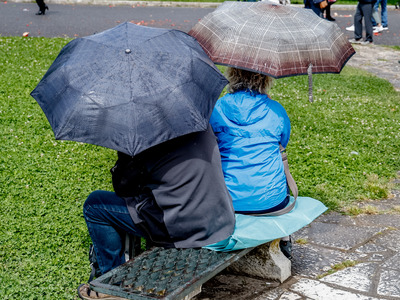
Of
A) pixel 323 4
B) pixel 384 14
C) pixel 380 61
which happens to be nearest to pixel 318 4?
pixel 323 4

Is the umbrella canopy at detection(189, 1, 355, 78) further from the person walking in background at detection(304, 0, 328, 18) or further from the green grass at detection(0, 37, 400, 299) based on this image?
the person walking in background at detection(304, 0, 328, 18)

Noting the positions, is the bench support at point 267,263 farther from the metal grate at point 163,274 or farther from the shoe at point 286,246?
the metal grate at point 163,274

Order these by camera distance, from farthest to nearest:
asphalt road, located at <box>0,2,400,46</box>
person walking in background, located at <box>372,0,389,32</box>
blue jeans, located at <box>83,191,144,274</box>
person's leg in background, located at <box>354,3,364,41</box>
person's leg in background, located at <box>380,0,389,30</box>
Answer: person's leg in background, located at <box>380,0,389,30</box> < person walking in background, located at <box>372,0,389,32</box> < asphalt road, located at <box>0,2,400,46</box> < person's leg in background, located at <box>354,3,364,41</box> < blue jeans, located at <box>83,191,144,274</box>

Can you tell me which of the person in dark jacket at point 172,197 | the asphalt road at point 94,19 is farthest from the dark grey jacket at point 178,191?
the asphalt road at point 94,19

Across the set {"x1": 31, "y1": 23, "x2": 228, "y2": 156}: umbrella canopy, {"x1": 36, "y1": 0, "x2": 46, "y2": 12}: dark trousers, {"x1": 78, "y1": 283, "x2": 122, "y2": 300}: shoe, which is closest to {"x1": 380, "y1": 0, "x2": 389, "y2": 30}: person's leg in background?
{"x1": 36, "y1": 0, "x2": 46, "y2": 12}: dark trousers

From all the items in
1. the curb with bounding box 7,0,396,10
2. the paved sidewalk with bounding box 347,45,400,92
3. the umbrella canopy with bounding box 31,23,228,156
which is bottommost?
the curb with bounding box 7,0,396,10

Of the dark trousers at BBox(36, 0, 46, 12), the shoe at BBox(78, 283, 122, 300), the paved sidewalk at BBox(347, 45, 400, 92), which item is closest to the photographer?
the shoe at BBox(78, 283, 122, 300)

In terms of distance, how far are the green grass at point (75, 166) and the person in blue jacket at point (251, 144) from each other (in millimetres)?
1259

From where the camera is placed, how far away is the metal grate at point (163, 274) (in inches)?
123

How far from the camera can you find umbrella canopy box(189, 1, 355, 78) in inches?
146

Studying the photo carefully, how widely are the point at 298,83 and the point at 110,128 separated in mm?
6914

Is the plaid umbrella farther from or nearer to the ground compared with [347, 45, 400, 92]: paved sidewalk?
farther from the ground

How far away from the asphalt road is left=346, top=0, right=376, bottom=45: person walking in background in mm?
621

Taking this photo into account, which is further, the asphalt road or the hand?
the asphalt road
